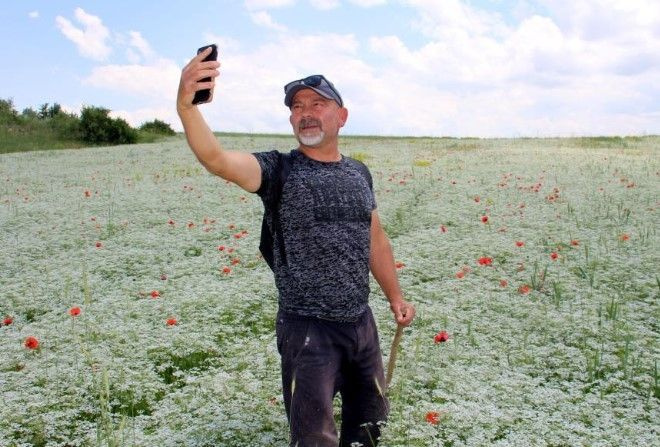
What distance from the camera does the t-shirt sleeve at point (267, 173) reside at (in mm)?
4348

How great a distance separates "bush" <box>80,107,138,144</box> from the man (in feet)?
145

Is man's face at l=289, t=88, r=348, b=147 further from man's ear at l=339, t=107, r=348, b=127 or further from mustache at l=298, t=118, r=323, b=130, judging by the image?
man's ear at l=339, t=107, r=348, b=127

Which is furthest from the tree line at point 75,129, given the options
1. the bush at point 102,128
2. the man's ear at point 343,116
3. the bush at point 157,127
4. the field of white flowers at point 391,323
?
the man's ear at point 343,116

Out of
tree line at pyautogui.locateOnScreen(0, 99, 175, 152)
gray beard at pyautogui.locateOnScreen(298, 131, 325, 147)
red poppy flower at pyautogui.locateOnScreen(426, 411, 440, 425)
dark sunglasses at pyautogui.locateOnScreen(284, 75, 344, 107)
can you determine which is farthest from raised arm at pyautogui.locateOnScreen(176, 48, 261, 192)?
tree line at pyautogui.locateOnScreen(0, 99, 175, 152)

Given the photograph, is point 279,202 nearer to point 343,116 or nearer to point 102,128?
point 343,116

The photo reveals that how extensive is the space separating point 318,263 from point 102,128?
147 feet

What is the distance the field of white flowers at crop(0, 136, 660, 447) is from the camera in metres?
6.04

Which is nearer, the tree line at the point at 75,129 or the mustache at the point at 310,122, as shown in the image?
the mustache at the point at 310,122

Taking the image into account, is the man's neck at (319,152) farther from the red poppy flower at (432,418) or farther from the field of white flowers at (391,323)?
the red poppy flower at (432,418)

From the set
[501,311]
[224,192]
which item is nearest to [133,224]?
[224,192]

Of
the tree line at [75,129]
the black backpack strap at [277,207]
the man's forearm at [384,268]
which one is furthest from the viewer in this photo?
the tree line at [75,129]

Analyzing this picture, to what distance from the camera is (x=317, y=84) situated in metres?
4.51

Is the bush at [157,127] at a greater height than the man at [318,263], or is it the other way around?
the bush at [157,127]

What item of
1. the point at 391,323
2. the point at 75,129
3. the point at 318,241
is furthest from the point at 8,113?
the point at 318,241
